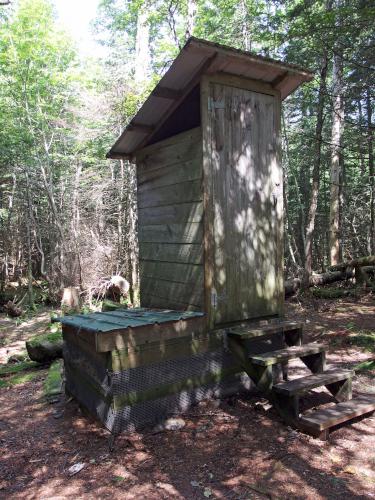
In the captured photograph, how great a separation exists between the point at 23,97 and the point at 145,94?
4.88 m

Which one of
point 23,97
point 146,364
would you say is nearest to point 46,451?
point 146,364

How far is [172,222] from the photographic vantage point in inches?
189

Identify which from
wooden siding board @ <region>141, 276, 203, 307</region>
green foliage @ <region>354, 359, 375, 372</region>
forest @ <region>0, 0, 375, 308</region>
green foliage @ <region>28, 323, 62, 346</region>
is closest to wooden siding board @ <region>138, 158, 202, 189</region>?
wooden siding board @ <region>141, 276, 203, 307</region>

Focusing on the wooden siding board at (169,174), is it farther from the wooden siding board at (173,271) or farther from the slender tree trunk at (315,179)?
the slender tree trunk at (315,179)

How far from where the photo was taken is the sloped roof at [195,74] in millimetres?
3977

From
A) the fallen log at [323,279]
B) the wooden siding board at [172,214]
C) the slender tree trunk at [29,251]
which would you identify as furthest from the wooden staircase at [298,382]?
the slender tree trunk at [29,251]

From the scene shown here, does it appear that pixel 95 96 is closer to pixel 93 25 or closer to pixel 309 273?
pixel 309 273

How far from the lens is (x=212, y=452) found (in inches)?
130

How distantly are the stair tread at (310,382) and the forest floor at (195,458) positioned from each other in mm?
385

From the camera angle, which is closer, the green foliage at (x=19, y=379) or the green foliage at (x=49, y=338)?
the green foliage at (x=19, y=379)

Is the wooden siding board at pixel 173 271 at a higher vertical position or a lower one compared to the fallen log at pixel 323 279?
higher

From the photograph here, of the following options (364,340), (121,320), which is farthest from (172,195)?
(364,340)

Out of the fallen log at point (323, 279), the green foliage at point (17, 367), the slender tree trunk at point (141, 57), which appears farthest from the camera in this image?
the slender tree trunk at point (141, 57)

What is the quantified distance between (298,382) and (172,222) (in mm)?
2317
